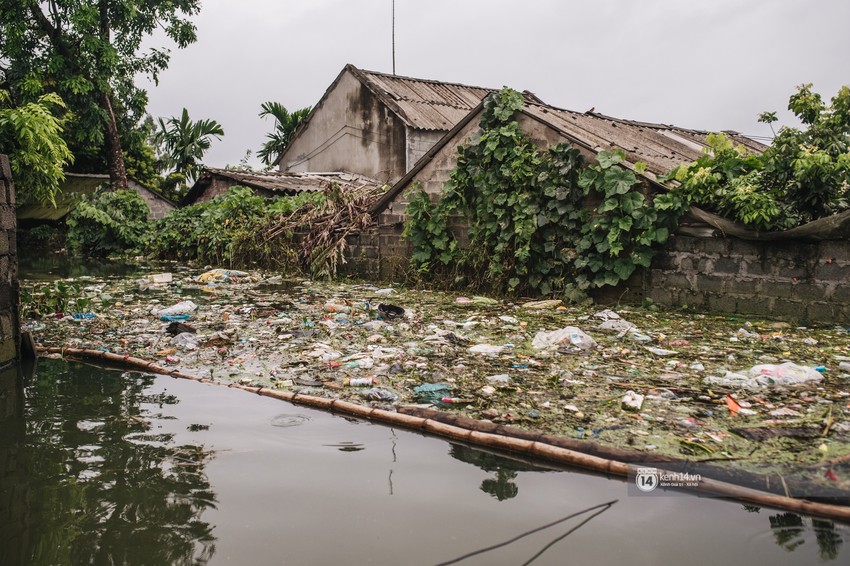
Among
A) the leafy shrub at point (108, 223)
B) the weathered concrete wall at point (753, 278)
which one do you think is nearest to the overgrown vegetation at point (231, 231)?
the leafy shrub at point (108, 223)

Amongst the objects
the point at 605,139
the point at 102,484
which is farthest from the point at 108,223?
the point at 102,484

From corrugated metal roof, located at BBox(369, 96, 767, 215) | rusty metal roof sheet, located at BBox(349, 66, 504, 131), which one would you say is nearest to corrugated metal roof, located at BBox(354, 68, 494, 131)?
rusty metal roof sheet, located at BBox(349, 66, 504, 131)

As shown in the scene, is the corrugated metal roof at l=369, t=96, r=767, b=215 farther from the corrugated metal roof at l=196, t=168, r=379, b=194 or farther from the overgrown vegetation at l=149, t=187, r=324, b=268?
the corrugated metal roof at l=196, t=168, r=379, b=194

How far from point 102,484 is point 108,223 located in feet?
49.9

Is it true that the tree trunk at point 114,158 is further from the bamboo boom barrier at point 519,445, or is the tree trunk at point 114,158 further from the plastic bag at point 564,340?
the plastic bag at point 564,340

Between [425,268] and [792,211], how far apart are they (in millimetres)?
4102

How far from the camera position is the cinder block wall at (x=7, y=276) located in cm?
383

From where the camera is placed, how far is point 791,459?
231 cm

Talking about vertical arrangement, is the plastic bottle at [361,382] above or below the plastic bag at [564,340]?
below

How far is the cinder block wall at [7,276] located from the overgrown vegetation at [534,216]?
4.51m

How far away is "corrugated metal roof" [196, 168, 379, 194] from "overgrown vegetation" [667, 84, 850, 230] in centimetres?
864

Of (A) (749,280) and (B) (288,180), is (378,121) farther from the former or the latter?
(A) (749,280)

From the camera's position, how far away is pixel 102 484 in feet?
7.23

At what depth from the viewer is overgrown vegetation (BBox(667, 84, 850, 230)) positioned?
489cm
